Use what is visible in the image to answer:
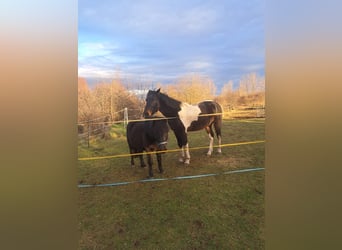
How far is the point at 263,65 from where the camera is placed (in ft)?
3.71

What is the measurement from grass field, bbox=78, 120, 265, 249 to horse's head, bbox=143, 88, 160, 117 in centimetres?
16

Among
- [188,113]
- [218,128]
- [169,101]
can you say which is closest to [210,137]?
[218,128]

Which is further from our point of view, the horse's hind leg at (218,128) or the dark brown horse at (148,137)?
the horse's hind leg at (218,128)

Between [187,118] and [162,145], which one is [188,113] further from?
[162,145]

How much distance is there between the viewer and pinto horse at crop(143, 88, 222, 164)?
113 cm

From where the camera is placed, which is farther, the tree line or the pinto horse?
the pinto horse

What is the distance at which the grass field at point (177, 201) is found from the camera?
1021 millimetres

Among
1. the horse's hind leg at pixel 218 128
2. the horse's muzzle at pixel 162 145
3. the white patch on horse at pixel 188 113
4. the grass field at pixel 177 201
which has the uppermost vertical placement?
the white patch on horse at pixel 188 113

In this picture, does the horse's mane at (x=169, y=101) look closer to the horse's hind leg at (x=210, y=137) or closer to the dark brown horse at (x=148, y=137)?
the dark brown horse at (x=148, y=137)

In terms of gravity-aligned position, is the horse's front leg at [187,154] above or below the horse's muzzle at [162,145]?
below

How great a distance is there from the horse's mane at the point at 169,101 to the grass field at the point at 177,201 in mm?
170

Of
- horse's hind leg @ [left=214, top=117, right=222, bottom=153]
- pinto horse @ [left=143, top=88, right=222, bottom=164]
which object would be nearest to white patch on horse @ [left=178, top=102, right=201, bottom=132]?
pinto horse @ [left=143, top=88, right=222, bottom=164]

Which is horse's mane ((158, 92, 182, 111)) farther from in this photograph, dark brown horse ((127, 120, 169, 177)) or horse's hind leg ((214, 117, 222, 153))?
horse's hind leg ((214, 117, 222, 153))

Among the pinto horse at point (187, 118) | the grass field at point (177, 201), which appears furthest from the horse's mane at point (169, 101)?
the grass field at point (177, 201)
